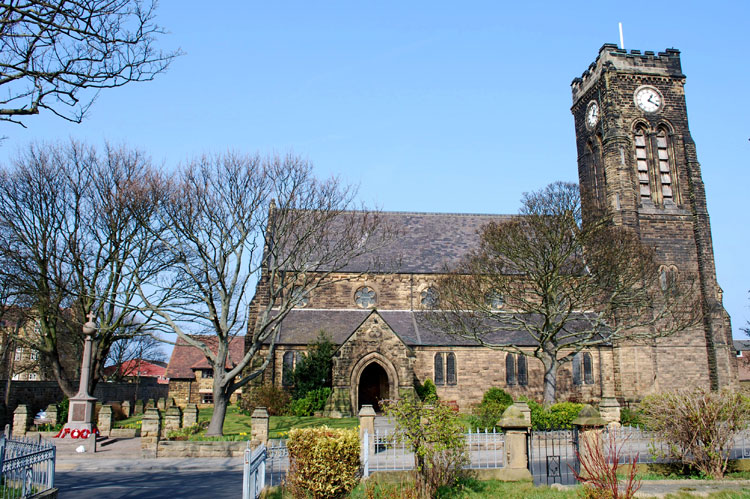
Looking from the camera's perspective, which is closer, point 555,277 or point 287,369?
point 555,277

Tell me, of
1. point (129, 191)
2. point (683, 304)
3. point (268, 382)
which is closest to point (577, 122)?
point (683, 304)

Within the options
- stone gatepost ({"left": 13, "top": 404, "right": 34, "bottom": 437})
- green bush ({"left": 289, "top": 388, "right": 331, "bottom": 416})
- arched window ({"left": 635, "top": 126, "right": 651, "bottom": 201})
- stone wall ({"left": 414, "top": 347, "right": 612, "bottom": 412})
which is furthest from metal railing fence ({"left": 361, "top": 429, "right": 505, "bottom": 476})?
arched window ({"left": 635, "top": 126, "right": 651, "bottom": 201})

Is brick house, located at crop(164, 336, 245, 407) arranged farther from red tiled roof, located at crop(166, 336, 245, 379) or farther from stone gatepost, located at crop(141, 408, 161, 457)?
stone gatepost, located at crop(141, 408, 161, 457)

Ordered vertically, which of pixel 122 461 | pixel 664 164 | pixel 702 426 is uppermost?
pixel 664 164

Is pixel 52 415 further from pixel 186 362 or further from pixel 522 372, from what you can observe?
pixel 186 362

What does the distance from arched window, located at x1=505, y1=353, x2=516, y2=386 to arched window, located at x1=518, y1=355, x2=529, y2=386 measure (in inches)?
12.2

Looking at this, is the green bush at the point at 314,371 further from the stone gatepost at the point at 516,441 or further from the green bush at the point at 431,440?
the green bush at the point at 431,440

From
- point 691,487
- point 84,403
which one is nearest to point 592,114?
point 691,487

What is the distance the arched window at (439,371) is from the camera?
32.0 m

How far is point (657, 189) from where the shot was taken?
115ft

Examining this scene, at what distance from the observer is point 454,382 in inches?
1259

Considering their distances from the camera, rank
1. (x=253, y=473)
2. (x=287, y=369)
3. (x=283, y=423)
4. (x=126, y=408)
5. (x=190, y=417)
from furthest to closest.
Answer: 1. (x=126, y=408)
2. (x=287, y=369)
3. (x=283, y=423)
4. (x=190, y=417)
5. (x=253, y=473)

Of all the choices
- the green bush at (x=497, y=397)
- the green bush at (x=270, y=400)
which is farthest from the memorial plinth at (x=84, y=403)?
the green bush at (x=497, y=397)

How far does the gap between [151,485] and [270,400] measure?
15797mm
